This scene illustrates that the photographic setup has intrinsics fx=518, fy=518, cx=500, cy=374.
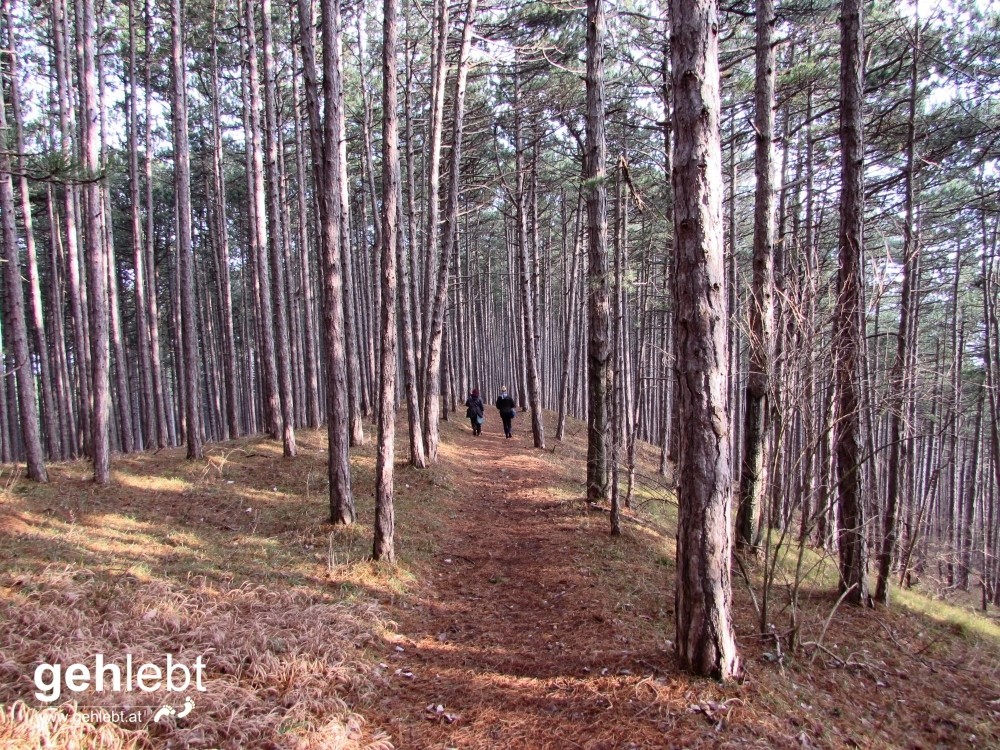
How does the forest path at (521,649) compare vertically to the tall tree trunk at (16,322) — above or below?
below

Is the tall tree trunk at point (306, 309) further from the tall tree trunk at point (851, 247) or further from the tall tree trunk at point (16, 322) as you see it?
the tall tree trunk at point (851, 247)

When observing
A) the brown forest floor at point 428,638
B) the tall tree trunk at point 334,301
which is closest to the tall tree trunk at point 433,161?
the tall tree trunk at point 334,301

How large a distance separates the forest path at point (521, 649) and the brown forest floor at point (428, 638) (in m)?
0.02

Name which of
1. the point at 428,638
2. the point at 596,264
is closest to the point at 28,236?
the point at 596,264

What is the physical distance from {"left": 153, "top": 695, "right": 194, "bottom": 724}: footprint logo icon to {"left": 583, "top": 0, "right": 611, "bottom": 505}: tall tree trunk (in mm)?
6729

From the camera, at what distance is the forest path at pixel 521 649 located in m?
3.91

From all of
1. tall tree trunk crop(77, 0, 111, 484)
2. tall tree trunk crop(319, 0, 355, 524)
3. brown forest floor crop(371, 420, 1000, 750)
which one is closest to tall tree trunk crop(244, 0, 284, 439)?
tall tree trunk crop(77, 0, 111, 484)

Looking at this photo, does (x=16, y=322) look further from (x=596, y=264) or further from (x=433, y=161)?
(x=596, y=264)

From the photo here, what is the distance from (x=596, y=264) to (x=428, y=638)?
6564 millimetres

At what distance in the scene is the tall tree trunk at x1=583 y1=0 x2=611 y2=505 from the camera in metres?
9.03

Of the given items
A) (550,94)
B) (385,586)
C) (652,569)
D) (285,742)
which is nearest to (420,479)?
(385,586)

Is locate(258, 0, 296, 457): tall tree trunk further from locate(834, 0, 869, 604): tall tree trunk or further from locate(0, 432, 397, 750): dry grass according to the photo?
locate(834, 0, 869, 604): tall tree trunk

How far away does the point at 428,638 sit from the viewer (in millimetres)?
5469

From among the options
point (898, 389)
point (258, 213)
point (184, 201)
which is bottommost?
point (898, 389)
